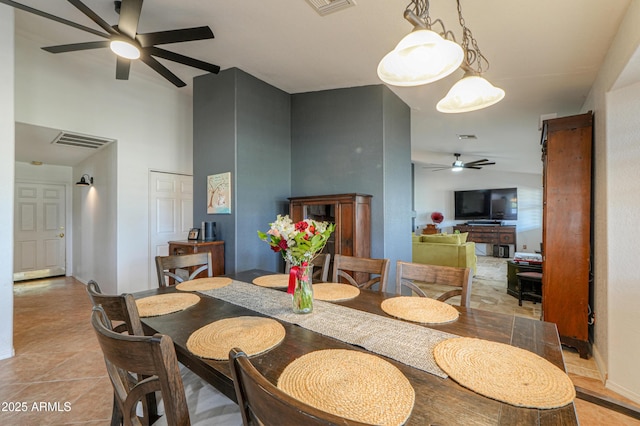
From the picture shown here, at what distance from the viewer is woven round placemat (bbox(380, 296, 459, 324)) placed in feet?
4.08

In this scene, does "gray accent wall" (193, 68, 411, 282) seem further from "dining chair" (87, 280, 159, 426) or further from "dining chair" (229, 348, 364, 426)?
"dining chair" (229, 348, 364, 426)

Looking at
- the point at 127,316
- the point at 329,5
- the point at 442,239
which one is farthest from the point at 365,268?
the point at 442,239

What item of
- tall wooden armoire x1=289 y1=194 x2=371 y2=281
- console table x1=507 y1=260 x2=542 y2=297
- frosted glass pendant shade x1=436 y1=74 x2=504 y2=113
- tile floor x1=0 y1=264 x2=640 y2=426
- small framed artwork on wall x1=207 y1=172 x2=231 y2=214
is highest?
frosted glass pendant shade x1=436 y1=74 x2=504 y2=113

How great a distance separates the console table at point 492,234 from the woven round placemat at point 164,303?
8.71 m

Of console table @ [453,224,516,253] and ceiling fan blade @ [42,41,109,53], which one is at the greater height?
ceiling fan blade @ [42,41,109,53]

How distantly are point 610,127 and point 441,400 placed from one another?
101 inches

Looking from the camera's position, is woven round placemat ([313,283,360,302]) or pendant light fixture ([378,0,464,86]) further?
woven round placemat ([313,283,360,302])

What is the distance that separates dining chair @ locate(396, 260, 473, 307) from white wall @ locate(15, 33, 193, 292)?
3.67m

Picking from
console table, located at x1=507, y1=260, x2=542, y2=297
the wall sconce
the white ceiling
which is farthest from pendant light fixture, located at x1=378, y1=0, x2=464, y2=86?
the wall sconce

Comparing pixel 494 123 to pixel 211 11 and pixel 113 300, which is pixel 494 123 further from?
pixel 113 300

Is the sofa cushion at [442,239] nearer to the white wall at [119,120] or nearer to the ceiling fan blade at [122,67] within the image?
the white wall at [119,120]

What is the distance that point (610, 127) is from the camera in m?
2.11

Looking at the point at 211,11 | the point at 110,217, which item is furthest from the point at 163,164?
the point at 211,11

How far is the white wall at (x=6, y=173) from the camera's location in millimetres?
2281
